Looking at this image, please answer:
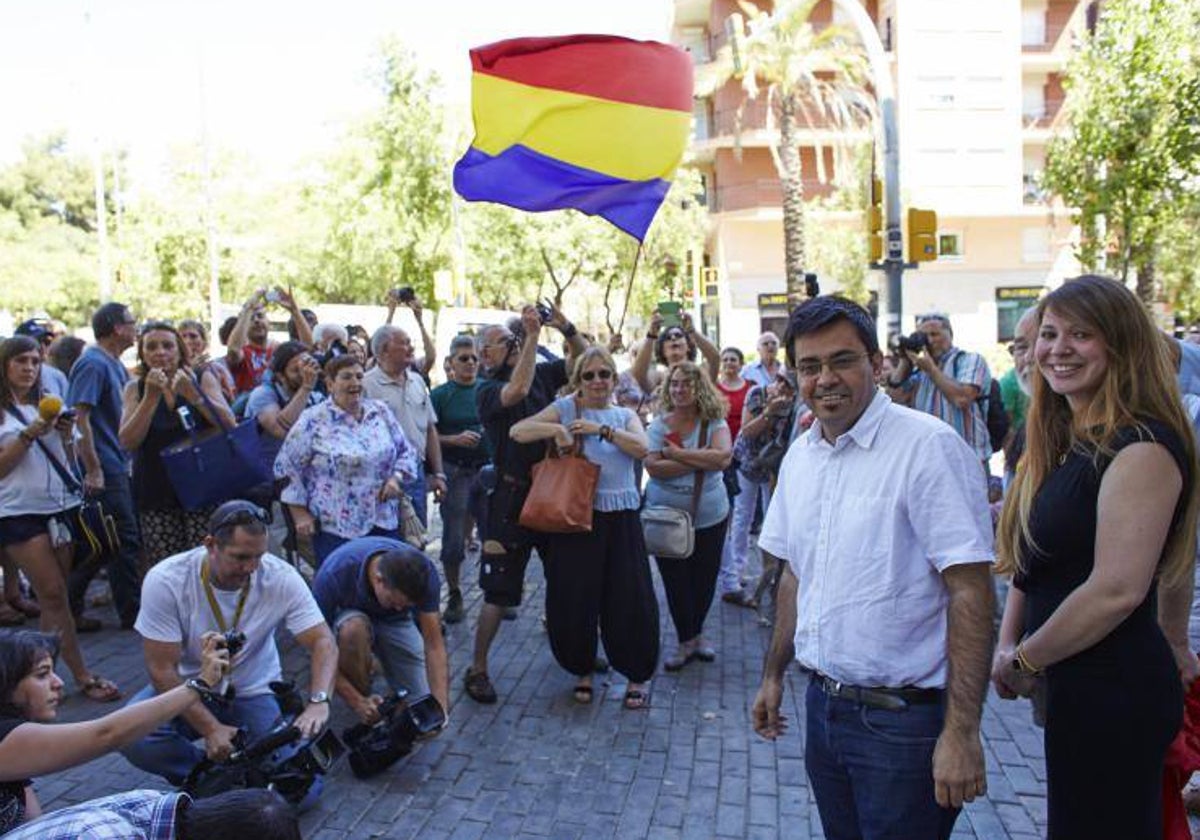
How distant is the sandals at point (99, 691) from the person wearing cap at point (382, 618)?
1297 mm

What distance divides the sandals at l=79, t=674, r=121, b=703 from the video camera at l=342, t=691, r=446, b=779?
5.12ft

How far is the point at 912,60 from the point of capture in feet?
119

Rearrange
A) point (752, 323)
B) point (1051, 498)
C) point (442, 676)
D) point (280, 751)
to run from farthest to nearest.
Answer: point (752, 323) < point (442, 676) < point (280, 751) < point (1051, 498)

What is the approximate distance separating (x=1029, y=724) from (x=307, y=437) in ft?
13.5

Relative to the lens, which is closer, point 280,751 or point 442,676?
point 280,751

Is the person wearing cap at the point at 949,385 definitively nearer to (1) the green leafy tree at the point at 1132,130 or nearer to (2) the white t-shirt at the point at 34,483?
(2) the white t-shirt at the point at 34,483

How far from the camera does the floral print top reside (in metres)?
5.68

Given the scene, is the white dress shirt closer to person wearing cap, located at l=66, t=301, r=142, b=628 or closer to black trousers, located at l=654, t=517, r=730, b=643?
black trousers, located at l=654, t=517, r=730, b=643

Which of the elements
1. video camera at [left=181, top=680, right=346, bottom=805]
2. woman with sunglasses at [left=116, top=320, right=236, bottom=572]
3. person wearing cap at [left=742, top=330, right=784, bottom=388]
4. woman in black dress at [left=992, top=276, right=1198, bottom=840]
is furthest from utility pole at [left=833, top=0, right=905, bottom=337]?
woman in black dress at [left=992, top=276, right=1198, bottom=840]

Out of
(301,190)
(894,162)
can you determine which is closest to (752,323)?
(301,190)

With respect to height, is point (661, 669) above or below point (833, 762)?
below

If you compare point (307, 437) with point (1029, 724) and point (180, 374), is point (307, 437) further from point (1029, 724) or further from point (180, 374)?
point (1029, 724)

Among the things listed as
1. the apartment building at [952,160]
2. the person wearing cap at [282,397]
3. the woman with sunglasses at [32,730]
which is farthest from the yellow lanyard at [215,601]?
the apartment building at [952,160]

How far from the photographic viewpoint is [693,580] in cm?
615
